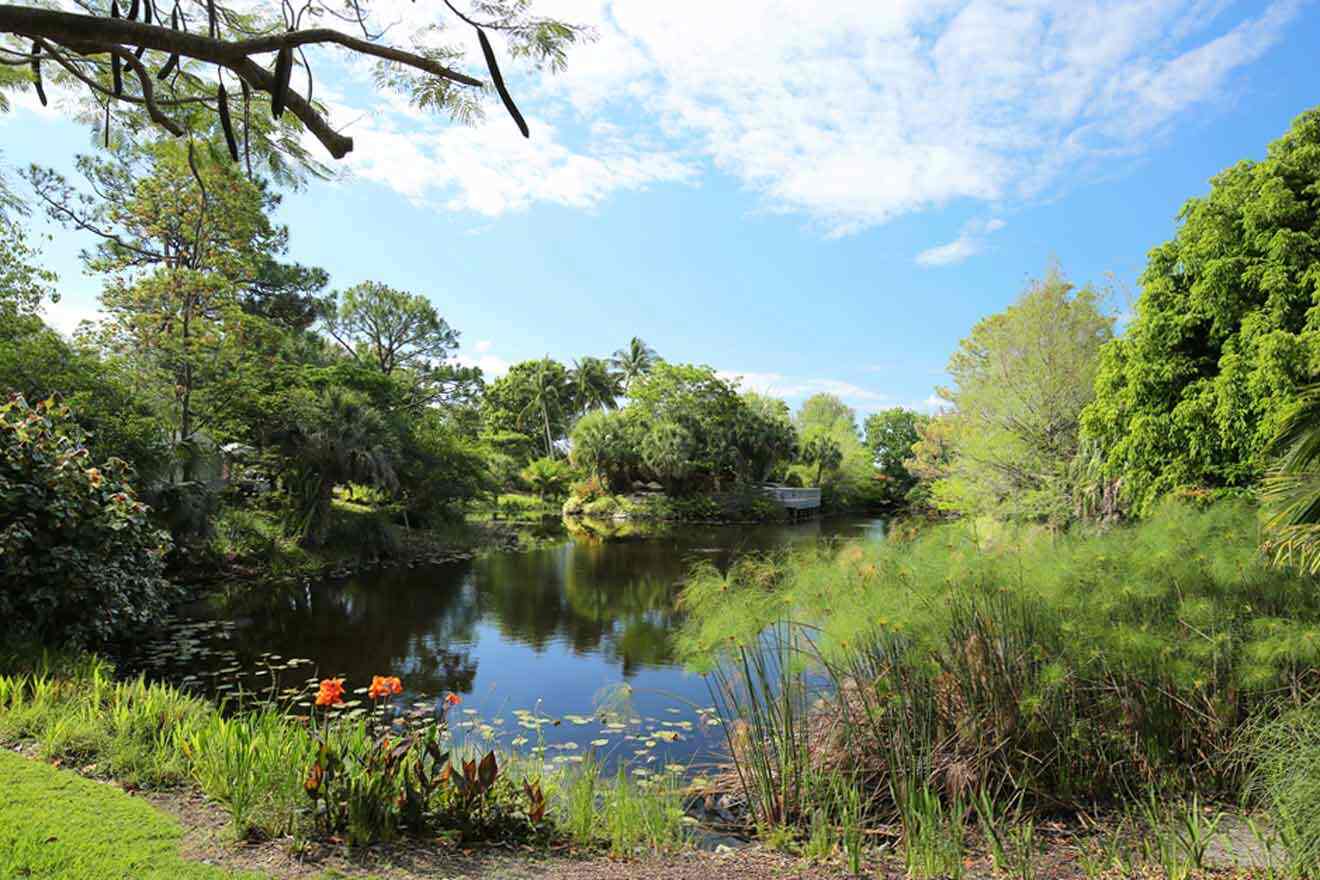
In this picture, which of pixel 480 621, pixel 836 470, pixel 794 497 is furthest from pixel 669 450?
pixel 480 621

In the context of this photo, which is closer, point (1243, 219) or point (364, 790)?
point (364, 790)

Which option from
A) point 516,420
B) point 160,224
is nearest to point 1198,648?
point 160,224

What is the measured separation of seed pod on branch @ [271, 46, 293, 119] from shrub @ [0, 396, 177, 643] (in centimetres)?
580

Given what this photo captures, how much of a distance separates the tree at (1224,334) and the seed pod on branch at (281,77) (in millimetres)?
7644

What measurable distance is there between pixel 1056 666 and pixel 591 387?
156 feet

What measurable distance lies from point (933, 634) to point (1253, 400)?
4.92 meters

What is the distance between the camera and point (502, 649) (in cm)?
961

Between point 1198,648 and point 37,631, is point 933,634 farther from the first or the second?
point 37,631

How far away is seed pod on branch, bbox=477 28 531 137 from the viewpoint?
2.76 metres

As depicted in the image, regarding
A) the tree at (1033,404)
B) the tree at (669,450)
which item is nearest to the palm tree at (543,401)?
the tree at (669,450)

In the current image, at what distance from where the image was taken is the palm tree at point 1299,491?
370 cm

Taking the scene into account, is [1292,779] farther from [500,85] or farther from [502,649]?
[502,649]

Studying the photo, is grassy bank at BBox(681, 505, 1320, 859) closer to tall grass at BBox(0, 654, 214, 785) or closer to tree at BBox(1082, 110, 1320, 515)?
tree at BBox(1082, 110, 1320, 515)

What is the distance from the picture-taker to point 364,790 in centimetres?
340
